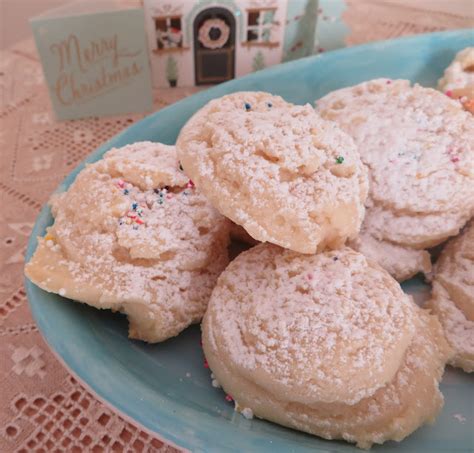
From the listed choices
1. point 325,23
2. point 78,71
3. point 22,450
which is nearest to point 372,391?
point 22,450

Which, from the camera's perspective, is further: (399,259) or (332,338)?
(399,259)

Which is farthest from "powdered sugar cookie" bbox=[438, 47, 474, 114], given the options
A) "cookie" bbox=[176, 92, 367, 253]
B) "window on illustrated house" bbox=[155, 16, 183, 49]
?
"window on illustrated house" bbox=[155, 16, 183, 49]

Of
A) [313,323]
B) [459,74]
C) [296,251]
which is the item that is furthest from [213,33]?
[313,323]

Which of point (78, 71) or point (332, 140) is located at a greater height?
point (332, 140)

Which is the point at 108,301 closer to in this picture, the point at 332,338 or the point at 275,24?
the point at 332,338

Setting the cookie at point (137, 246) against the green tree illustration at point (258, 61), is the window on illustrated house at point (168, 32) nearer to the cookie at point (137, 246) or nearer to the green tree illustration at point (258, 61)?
the green tree illustration at point (258, 61)

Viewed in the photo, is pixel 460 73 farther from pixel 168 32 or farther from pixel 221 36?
pixel 168 32
